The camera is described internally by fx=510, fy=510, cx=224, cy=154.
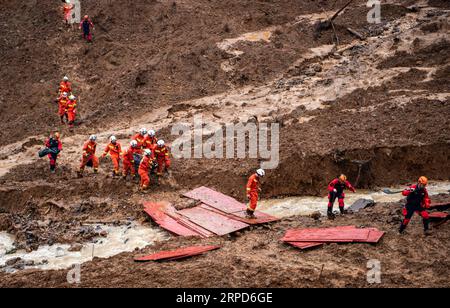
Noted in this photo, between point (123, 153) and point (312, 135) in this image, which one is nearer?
point (123, 153)

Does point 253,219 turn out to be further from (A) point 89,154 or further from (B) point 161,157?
(A) point 89,154

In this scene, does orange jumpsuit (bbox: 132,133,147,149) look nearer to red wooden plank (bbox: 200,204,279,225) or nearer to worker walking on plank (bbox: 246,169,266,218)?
red wooden plank (bbox: 200,204,279,225)

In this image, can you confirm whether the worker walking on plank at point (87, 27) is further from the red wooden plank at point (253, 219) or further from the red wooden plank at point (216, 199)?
the red wooden plank at point (253, 219)

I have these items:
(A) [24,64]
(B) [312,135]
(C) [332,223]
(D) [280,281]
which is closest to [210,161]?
(B) [312,135]

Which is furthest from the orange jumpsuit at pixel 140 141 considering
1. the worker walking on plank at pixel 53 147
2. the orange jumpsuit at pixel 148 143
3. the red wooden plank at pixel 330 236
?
the red wooden plank at pixel 330 236

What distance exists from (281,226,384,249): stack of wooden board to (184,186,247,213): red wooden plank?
2.38 metres

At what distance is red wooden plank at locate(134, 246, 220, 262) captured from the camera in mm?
10867

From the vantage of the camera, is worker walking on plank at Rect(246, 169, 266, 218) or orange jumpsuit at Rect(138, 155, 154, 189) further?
orange jumpsuit at Rect(138, 155, 154, 189)

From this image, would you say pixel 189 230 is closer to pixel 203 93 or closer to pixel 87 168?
pixel 87 168

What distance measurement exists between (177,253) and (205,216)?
8.93ft

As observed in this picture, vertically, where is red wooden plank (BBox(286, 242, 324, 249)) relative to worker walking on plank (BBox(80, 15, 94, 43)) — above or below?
below

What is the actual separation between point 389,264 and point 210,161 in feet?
25.6

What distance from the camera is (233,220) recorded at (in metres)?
13.1

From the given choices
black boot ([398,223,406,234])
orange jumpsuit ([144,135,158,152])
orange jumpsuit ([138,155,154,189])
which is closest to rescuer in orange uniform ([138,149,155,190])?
orange jumpsuit ([138,155,154,189])
